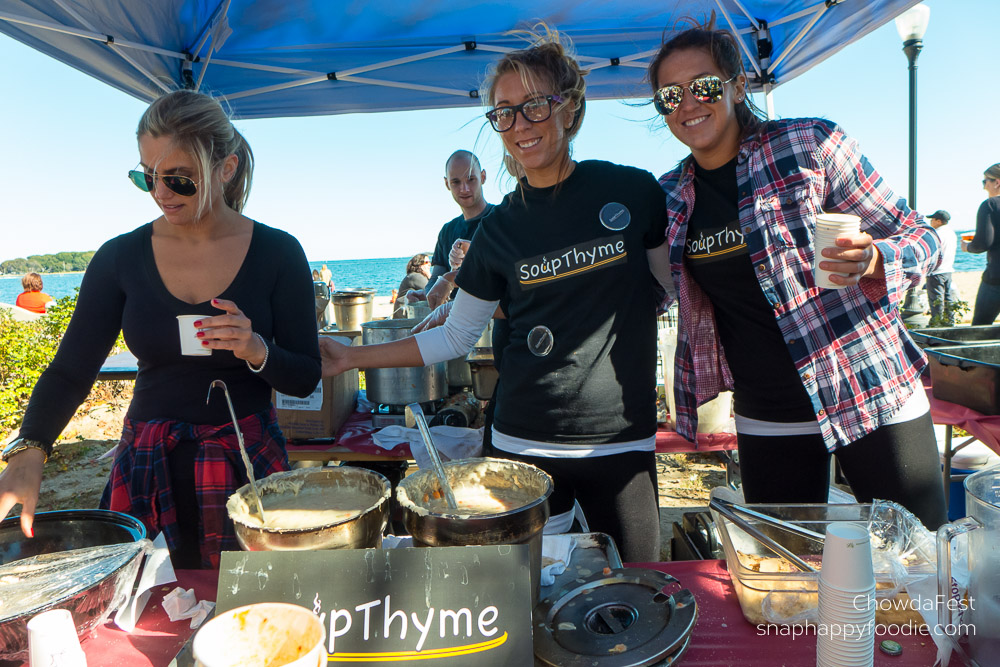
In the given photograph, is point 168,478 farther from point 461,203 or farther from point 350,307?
point 350,307

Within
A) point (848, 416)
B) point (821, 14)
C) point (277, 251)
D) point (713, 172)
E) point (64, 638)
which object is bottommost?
point (64, 638)

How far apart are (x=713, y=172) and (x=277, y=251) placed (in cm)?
131

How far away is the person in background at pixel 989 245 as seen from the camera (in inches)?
273

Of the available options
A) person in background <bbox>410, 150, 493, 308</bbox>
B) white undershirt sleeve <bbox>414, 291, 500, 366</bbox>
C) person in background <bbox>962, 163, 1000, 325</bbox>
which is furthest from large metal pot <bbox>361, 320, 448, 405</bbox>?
person in background <bbox>962, 163, 1000, 325</bbox>

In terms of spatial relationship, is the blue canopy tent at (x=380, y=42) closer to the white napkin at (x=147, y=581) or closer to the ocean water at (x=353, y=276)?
the white napkin at (x=147, y=581)

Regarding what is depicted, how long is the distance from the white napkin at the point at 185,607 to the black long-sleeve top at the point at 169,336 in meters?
0.60

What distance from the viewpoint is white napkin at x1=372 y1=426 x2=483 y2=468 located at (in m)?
3.15

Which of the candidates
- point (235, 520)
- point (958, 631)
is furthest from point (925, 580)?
point (235, 520)

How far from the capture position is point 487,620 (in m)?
0.96

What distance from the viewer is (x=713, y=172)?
1905 mm

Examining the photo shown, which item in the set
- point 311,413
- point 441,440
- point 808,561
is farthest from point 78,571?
point 311,413

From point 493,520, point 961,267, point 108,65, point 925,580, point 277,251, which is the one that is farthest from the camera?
point 961,267

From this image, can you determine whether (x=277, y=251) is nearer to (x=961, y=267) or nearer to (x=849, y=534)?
(x=849, y=534)

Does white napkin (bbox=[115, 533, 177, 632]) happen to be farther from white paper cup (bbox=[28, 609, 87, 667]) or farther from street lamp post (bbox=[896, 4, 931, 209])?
street lamp post (bbox=[896, 4, 931, 209])
